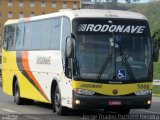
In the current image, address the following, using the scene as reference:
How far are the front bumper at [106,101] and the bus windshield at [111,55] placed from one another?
544 millimetres

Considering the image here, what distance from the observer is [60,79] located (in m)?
19.2

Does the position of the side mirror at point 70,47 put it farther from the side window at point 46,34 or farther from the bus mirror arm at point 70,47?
the side window at point 46,34

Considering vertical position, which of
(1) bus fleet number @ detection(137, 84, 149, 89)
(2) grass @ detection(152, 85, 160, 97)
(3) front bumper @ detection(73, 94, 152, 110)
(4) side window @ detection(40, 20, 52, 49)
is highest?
(4) side window @ detection(40, 20, 52, 49)

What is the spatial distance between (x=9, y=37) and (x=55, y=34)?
6.74 metres

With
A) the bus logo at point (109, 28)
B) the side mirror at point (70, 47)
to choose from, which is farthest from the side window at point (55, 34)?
the bus logo at point (109, 28)

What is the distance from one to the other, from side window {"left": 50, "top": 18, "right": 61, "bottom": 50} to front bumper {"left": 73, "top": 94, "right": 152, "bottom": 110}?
254cm

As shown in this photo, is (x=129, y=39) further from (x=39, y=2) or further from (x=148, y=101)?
(x=39, y=2)

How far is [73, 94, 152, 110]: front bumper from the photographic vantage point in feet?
57.7

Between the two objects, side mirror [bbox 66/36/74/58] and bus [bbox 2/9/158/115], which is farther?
side mirror [bbox 66/36/74/58]

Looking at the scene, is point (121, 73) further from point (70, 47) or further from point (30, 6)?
point (30, 6)

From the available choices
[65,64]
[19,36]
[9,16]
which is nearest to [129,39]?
[65,64]

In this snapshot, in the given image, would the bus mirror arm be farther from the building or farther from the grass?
the building

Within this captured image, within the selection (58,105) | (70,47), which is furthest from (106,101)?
(58,105)

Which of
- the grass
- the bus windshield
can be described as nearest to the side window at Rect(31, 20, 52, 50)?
the bus windshield
